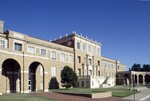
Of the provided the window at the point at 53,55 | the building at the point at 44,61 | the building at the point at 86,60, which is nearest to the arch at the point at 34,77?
the building at the point at 44,61

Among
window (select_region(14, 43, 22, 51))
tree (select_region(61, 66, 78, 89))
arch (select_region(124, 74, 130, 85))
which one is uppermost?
window (select_region(14, 43, 22, 51))

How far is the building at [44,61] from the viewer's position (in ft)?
126

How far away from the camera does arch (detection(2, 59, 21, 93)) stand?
39812 millimetres

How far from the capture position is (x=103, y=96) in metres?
37.4

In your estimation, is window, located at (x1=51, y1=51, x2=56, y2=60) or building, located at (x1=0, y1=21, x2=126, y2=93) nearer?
building, located at (x1=0, y1=21, x2=126, y2=93)

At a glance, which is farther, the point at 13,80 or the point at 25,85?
the point at 13,80

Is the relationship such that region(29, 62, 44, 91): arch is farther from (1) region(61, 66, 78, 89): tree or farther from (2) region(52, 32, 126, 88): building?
(2) region(52, 32, 126, 88): building

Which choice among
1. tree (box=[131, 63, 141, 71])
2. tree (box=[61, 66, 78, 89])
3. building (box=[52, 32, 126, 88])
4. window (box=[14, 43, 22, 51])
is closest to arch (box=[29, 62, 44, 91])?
window (box=[14, 43, 22, 51])

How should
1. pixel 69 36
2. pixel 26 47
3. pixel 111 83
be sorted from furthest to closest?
1. pixel 111 83
2. pixel 69 36
3. pixel 26 47

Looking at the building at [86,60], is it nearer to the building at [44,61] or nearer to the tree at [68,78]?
the building at [44,61]

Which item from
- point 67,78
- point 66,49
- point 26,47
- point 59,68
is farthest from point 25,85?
point 66,49

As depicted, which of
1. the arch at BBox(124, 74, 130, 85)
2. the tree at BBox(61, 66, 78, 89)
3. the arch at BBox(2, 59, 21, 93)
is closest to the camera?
the arch at BBox(2, 59, 21, 93)

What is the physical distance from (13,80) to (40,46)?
12.5 m

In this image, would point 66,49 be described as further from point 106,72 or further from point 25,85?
point 106,72
